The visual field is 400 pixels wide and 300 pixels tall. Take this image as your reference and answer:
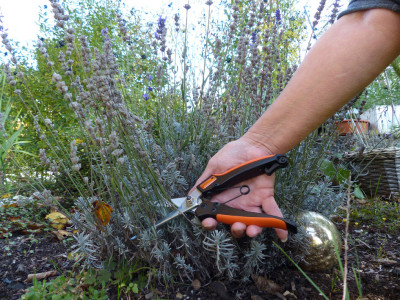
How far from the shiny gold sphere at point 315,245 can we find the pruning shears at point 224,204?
1.25ft

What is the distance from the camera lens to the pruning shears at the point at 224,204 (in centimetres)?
131

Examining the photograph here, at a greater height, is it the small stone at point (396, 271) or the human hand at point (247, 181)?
the human hand at point (247, 181)

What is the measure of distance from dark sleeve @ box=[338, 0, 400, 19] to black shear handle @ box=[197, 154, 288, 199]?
629mm

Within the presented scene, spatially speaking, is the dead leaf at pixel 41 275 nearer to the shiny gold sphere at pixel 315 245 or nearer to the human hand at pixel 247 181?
the human hand at pixel 247 181

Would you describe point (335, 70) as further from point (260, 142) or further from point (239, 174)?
point (239, 174)

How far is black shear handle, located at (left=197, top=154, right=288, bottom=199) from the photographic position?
1417 mm

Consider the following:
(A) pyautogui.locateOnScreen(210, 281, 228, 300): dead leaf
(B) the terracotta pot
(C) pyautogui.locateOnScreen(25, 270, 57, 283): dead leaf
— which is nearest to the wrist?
(B) the terracotta pot

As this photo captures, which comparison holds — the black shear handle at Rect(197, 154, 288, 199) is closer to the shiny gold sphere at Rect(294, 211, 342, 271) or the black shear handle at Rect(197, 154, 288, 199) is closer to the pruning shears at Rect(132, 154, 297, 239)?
the pruning shears at Rect(132, 154, 297, 239)

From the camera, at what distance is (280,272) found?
1643 mm

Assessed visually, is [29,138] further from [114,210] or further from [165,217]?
[165,217]

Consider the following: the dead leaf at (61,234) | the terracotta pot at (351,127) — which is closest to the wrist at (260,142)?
the terracotta pot at (351,127)

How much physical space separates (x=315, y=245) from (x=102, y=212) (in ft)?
3.46

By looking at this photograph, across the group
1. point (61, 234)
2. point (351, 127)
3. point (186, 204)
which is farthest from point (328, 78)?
point (351, 127)

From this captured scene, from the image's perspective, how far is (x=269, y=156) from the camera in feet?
4.69
